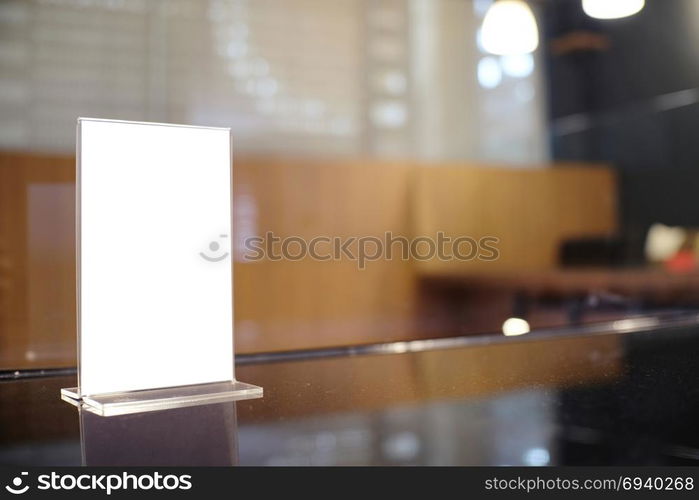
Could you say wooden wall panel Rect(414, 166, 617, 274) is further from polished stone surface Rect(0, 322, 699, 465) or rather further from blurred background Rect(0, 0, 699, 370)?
polished stone surface Rect(0, 322, 699, 465)

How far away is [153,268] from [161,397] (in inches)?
2.2

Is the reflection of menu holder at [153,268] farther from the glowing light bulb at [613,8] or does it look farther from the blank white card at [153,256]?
the glowing light bulb at [613,8]

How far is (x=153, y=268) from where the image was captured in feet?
1.06

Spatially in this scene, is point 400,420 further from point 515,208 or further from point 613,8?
point 613,8

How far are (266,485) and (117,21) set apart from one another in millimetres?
2176

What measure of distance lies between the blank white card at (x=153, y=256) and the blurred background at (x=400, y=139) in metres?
1.39

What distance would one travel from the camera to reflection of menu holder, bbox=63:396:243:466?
0.22 m

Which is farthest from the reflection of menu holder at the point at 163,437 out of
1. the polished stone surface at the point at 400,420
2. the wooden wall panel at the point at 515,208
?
the wooden wall panel at the point at 515,208

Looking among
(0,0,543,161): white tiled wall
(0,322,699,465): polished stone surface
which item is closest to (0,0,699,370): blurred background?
(0,0,543,161): white tiled wall

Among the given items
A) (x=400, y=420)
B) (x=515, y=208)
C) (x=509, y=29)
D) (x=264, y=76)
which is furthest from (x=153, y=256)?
(x=509, y=29)

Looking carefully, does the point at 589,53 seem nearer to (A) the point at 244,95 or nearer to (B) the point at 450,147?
(B) the point at 450,147

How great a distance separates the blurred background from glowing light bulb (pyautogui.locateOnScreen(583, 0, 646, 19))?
0.05ft

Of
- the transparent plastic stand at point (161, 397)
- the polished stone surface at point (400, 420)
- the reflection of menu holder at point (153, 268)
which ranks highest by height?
the reflection of menu holder at point (153, 268)

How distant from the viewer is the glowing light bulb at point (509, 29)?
8.52 feet
